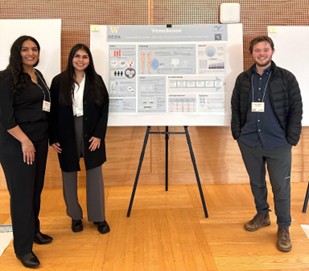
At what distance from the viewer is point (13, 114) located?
194 cm

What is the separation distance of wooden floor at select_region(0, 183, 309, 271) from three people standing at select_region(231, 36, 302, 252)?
0.25 m

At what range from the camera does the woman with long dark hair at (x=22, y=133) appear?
196 cm

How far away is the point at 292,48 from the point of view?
119 inches

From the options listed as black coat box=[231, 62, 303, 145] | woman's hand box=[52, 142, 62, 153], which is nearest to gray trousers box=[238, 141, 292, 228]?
black coat box=[231, 62, 303, 145]

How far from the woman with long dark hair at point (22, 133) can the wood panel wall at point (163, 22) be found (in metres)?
1.26

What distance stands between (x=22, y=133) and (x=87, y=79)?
2.26 feet

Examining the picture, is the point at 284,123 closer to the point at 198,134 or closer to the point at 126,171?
the point at 198,134

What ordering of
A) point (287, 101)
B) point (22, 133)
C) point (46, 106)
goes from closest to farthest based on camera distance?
point (22, 133) → point (46, 106) → point (287, 101)

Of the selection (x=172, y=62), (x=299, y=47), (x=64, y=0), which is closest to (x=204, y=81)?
(x=172, y=62)

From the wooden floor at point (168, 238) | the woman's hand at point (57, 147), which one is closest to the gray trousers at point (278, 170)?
the wooden floor at point (168, 238)

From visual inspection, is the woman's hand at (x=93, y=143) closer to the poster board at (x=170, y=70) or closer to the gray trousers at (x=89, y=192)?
the gray trousers at (x=89, y=192)

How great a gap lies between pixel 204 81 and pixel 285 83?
0.70 meters

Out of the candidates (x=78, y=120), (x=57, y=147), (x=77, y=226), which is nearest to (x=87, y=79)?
(x=78, y=120)

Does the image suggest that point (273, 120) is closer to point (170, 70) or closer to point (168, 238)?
point (170, 70)
